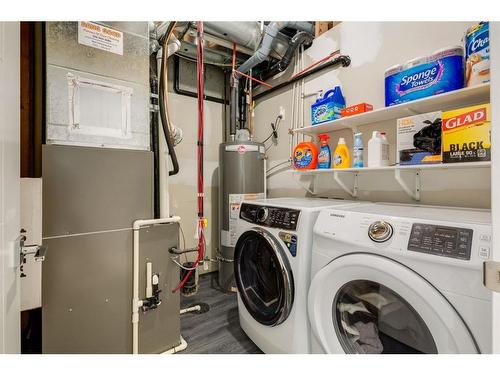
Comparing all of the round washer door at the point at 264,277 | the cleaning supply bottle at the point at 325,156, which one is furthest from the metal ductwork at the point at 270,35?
the round washer door at the point at 264,277

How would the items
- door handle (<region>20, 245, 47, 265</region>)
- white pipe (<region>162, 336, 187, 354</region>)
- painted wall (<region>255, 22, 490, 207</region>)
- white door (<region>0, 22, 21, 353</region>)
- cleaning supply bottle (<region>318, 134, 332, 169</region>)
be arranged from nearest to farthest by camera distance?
1. white door (<region>0, 22, 21, 353</region>)
2. door handle (<region>20, 245, 47, 265</region>)
3. painted wall (<region>255, 22, 490, 207</region>)
4. white pipe (<region>162, 336, 187, 354</region>)
5. cleaning supply bottle (<region>318, 134, 332, 169</region>)

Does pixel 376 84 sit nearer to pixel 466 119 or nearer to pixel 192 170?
pixel 466 119

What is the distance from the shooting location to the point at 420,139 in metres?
1.22

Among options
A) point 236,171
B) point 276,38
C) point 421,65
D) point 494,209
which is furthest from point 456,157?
point 276,38

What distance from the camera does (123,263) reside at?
1.26 m

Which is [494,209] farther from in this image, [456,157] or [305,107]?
[305,107]

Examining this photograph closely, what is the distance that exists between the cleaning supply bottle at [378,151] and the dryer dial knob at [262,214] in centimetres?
71

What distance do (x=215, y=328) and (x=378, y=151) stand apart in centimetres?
167

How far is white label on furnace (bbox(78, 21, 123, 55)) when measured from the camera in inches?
45.9

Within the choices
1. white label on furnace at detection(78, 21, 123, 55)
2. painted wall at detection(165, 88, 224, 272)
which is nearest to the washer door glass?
white label on furnace at detection(78, 21, 123, 55)

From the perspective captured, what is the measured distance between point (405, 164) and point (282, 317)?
3.49 feet

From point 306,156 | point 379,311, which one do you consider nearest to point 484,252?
point 379,311

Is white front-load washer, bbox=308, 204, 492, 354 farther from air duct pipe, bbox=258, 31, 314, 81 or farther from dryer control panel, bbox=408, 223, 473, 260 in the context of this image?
air duct pipe, bbox=258, 31, 314, 81

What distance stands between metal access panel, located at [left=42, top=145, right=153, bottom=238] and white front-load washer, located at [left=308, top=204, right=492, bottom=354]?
999 millimetres
